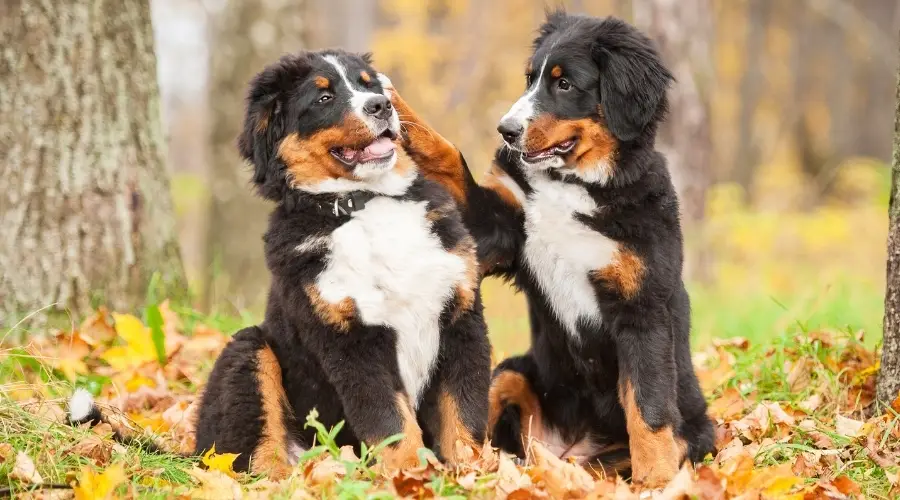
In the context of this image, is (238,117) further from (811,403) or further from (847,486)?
(847,486)

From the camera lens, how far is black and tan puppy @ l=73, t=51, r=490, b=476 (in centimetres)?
343

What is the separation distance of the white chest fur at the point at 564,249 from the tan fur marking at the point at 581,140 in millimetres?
123

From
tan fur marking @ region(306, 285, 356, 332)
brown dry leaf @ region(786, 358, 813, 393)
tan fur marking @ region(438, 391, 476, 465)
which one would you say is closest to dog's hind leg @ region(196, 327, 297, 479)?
tan fur marking @ region(306, 285, 356, 332)

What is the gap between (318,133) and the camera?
12.4 feet

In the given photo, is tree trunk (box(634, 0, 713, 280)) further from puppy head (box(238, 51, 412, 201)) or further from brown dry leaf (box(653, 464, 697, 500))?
brown dry leaf (box(653, 464, 697, 500))

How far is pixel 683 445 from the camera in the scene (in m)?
3.63

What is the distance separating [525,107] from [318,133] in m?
0.88

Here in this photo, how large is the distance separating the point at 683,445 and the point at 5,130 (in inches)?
148

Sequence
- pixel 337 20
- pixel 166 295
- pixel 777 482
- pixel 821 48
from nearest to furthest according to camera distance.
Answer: pixel 777 482, pixel 166 295, pixel 337 20, pixel 821 48

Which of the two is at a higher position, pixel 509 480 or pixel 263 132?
pixel 263 132

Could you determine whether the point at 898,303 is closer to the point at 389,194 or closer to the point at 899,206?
the point at 899,206

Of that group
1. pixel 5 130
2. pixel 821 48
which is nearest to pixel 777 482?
pixel 5 130

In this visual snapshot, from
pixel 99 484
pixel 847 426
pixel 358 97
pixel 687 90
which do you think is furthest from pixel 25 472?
pixel 687 90

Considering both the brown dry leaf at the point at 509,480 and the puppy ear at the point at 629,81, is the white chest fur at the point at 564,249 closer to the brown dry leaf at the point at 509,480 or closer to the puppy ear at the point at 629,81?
the puppy ear at the point at 629,81
